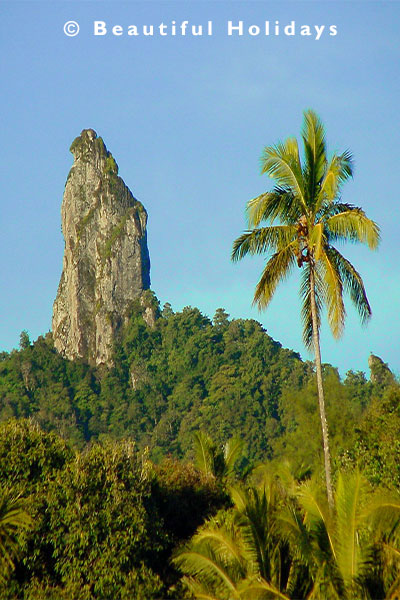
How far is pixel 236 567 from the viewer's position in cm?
1222

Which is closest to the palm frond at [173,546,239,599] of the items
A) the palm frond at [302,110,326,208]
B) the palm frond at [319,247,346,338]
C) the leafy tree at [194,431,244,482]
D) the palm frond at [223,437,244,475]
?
the palm frond at [319,247,346,338]

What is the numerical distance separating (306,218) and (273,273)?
126 cm

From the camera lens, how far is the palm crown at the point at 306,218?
1678cm

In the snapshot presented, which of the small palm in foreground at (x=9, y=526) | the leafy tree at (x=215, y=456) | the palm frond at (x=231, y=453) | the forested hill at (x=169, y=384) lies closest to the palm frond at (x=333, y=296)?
the small palm in foreground at (x=9, y=526)

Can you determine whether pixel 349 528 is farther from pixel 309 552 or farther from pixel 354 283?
pixel 354 283

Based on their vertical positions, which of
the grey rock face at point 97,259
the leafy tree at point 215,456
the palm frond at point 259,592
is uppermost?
the grey rock face at point 97,259

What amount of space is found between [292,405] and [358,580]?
3960 centimetres

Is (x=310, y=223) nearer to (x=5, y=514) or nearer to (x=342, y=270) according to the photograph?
(x=342, y=270)

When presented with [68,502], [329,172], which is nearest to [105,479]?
[68,502]

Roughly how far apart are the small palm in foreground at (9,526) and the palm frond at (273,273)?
6.02 meters

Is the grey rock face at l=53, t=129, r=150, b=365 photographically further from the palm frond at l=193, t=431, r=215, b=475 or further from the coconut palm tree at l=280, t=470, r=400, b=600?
the coconut palm tree at l=280, t=470, r=400, b=600

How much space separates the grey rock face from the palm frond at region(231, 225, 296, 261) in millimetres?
125421

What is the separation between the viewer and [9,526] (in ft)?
48.2

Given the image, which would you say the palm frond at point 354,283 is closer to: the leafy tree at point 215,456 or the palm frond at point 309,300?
the palm frond at point 309,300
